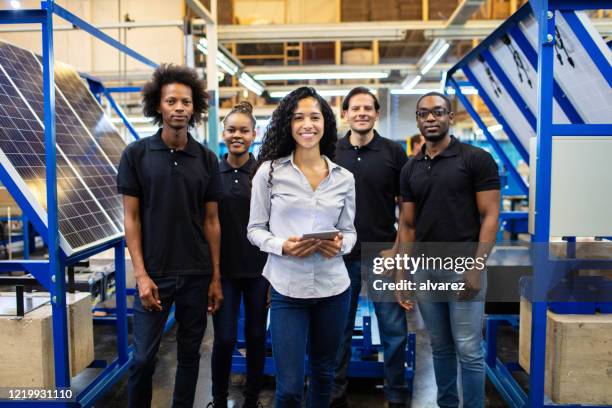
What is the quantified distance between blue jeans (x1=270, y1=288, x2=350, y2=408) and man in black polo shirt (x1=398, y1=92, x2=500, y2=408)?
65cm

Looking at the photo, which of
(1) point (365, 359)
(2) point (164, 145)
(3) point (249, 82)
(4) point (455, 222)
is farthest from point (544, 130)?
(3) point (249, 82)

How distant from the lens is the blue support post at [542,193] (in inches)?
90.4

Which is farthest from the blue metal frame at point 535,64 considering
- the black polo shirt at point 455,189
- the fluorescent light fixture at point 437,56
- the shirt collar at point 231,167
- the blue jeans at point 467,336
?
the fluorescent light fixture at point 437,56

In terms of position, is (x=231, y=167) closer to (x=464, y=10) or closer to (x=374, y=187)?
(x=374, y=187)

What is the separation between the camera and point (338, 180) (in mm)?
2033

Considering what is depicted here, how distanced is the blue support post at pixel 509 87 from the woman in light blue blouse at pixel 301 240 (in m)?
2.27

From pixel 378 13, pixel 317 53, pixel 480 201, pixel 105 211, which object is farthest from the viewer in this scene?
pixel 317 53

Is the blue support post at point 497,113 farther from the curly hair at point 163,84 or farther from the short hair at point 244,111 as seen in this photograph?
the curly hair at point 163,84

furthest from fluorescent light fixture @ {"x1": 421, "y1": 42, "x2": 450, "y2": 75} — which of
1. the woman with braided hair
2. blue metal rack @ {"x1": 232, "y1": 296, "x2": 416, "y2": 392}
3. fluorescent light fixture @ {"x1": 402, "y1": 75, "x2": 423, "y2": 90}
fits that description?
the woman with braided hair

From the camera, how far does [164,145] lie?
233cm

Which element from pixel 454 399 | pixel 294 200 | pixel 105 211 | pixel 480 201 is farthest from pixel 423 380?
pixel 105 211

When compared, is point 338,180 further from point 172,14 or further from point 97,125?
point 172,14

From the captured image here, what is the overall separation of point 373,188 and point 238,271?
892 millimetres

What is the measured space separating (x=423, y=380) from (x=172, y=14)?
23.7ft
